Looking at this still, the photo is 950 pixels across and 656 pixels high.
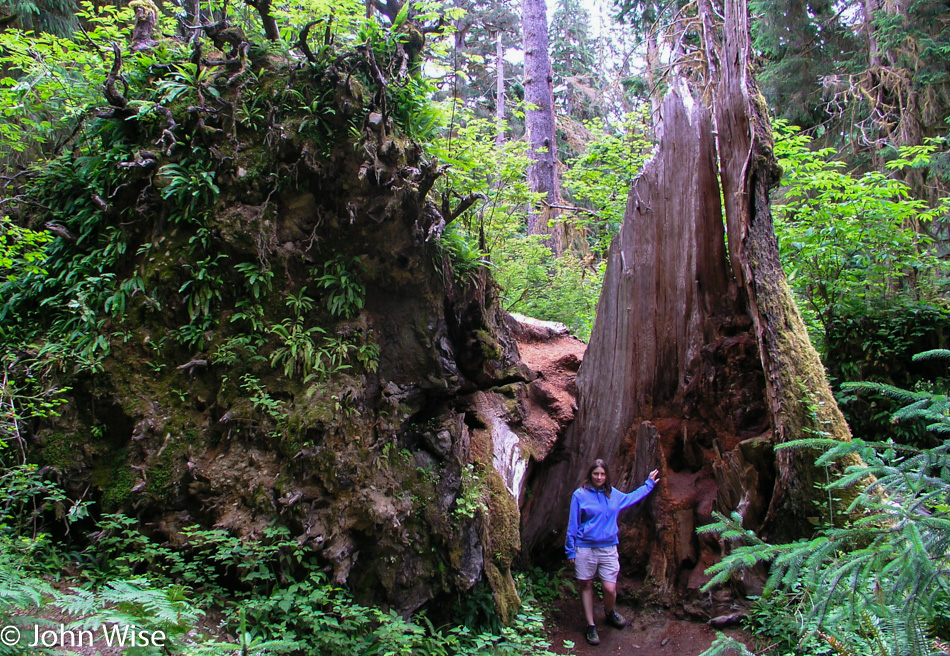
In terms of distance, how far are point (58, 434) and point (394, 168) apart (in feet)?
12.1

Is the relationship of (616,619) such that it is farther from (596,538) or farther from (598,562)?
(596,538)

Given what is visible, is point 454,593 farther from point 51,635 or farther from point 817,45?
point 817,45

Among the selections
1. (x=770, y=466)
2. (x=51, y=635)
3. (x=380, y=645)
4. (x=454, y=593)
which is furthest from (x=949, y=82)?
Answer: (x=51, y=635)

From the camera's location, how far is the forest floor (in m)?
5.64

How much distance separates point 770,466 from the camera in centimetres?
591

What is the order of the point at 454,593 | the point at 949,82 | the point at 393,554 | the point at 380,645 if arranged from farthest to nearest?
the point at 949,82, the point at 454,593, the point at 393,554, the point at 380,645

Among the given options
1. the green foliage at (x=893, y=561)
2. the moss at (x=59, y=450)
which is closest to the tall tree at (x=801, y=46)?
the green foliage at (x=893, y=561)

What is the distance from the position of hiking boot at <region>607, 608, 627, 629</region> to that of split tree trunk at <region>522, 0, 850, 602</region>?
60cm

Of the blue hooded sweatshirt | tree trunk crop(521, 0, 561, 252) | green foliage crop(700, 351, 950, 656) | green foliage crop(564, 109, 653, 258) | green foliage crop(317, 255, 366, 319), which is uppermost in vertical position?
tree trunk crop(521, 0, 561, 252)

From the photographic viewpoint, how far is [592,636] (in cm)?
585

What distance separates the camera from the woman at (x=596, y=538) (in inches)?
240

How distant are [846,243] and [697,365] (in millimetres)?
3452

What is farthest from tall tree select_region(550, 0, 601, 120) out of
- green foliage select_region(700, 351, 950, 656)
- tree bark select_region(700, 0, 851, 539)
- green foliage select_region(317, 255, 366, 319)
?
green foliage select_region(700, 351, 950, 656)

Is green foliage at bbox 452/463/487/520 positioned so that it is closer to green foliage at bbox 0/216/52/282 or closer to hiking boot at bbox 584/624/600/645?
hiking boot at bbox 584/624/600/645
